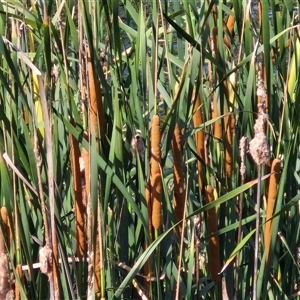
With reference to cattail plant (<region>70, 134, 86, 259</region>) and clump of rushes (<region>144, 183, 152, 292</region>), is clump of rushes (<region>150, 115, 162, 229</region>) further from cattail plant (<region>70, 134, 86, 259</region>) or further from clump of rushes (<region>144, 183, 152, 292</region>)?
cattail plant (<region>70, 134, 86, 259</region>)

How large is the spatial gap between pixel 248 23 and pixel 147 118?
0.81 feet

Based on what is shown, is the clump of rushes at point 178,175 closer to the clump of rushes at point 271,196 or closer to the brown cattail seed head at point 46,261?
the clump of rushes at point 271,196

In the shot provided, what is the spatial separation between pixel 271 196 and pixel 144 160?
0.24m

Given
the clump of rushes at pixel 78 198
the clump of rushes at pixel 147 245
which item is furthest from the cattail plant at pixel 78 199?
the clump of rushes at pixel 147 245

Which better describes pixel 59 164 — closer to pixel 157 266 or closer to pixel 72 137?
pixel 72 137

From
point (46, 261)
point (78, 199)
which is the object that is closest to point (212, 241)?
point (78, 199)

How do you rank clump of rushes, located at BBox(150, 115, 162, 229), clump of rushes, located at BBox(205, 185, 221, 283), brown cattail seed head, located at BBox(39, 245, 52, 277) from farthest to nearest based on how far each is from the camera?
1. clump of rushes, located at BBox(205, 185, 221, 283)
2. clump of rushes, located at BBox(150, 115, 162, 229)
3. brown cattail seed head, located at BBox(39, 245, 52, 277)

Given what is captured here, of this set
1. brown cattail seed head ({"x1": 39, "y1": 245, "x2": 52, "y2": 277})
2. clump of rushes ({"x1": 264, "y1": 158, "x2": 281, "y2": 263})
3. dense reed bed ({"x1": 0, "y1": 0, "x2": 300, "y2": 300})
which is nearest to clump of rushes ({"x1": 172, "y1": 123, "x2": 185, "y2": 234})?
dense reed bed ({"x1": 0, "y1": 0, "x2": 300, "y2": 300})

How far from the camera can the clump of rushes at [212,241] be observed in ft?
3.83

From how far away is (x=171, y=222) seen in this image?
1170 millimetres

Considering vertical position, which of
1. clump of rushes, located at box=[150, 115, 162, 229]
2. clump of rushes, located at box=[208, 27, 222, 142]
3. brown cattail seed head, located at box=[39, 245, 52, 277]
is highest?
clump of rushes, located at box=[208, 27, 222, 142]

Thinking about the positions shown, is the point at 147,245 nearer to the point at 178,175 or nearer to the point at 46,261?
the point at 178,175

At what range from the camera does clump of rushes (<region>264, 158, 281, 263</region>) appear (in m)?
1.04

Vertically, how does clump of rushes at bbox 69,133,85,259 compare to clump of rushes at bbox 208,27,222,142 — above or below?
below
